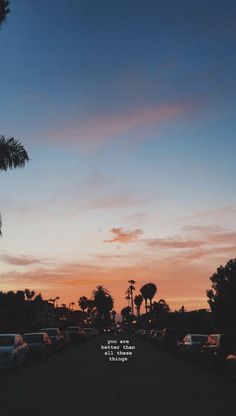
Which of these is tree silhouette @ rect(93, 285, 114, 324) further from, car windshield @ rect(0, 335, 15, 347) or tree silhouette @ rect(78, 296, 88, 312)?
car windshield @ rect(0, 335, 15, 347)

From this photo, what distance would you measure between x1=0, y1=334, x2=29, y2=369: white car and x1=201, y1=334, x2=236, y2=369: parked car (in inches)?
308

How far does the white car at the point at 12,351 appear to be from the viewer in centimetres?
2130

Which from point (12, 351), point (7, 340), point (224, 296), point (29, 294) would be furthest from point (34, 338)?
point (29, 294)

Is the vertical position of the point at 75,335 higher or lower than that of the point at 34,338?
higher

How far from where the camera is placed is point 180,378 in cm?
1923

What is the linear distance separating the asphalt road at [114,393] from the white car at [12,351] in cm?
46

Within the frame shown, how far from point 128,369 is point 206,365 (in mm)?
3629

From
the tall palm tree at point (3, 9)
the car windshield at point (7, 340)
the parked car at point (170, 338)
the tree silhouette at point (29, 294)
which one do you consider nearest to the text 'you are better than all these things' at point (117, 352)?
the parked car at point (170, 338)

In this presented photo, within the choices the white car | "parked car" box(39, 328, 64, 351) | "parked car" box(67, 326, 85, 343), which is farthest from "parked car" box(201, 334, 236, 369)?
"parked car" box(67, 326, 85, 343)

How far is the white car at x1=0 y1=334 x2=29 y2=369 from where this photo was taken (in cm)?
2130

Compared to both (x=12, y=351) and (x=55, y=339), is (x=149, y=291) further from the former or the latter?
(x=12, y=351)

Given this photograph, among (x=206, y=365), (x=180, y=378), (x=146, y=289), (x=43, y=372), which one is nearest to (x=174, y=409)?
(x=180, y=378)

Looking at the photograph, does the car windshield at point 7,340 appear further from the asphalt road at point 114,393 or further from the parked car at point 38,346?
the parked car at point 38,346

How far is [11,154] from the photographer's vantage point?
27266 millimetres
